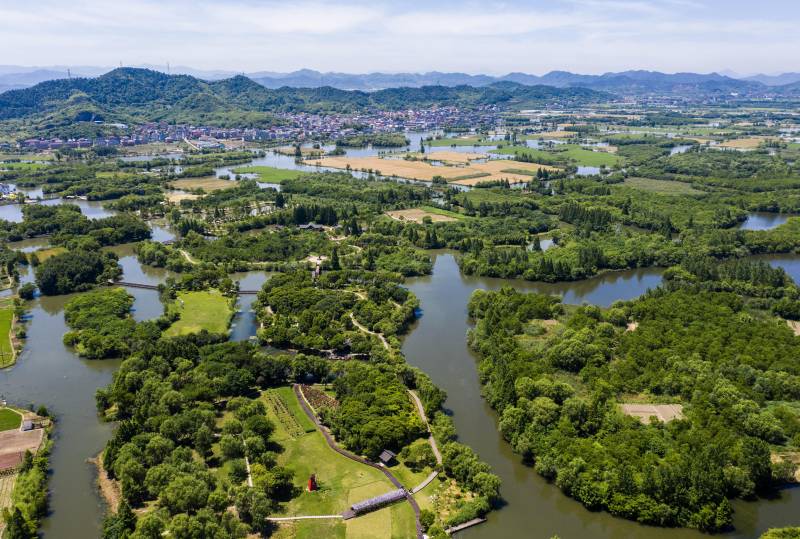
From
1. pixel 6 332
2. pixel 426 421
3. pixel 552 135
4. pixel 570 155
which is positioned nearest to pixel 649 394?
pixel 426 421

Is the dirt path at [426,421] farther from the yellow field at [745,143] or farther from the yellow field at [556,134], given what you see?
the yellow field at [556,134]

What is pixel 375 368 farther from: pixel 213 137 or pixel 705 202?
pixel 213 137

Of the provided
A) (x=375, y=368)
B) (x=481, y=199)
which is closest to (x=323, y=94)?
(x=481, y=199)

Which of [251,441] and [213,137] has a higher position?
[213,137]

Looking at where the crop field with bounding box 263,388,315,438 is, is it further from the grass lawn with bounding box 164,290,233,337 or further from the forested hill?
the forested hill

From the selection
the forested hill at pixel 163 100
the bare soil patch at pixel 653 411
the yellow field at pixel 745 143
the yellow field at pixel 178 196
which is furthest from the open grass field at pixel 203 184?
the yellow field at pixel 745 143

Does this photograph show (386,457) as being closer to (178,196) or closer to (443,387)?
(443,387)
